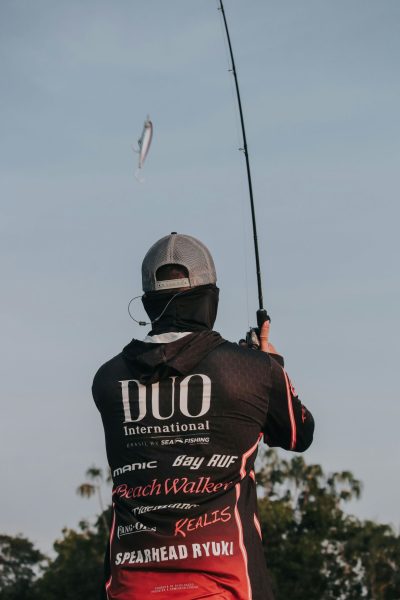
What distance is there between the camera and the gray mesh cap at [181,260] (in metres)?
5.47

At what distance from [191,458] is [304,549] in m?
62.7

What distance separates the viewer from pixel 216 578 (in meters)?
5.05

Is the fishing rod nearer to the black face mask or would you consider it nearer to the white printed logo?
the black face mask

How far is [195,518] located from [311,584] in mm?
63680

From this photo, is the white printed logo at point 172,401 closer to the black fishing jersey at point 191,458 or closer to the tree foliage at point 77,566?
the black fishing jersey at point 191,458

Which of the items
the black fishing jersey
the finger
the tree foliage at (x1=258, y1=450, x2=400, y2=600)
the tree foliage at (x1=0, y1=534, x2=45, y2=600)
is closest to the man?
the black fishing jersey

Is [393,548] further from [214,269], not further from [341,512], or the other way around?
[214,269]

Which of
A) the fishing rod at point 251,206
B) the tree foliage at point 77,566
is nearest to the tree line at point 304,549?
the tree foliage at point 77,566

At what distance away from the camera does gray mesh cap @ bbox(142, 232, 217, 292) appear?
5.47 m

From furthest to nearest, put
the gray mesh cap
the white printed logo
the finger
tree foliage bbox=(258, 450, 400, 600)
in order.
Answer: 1. tree foliage bbox=(258, 450, 400, 600)
2. the finger
3. the gray mesh cap
4. the white printed logo

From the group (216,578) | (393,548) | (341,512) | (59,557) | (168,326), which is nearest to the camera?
(216,578)

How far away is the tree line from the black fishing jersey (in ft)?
196

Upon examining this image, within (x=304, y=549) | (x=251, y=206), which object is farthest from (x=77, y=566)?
(x=251, y=206)

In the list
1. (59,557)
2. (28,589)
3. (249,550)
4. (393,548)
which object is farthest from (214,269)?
(28,589)
